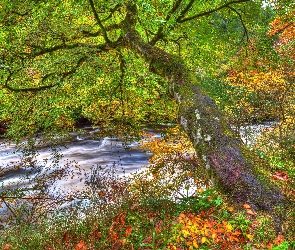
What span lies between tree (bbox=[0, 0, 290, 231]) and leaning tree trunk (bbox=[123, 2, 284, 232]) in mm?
13

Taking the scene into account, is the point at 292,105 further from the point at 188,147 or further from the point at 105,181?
the point at 105,181

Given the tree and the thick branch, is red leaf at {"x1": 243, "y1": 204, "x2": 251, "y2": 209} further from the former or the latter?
the thick branch

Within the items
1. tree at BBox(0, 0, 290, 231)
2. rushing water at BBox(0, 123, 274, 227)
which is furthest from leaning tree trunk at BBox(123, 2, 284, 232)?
rushing water at BBox(0, 123, 274, 227)

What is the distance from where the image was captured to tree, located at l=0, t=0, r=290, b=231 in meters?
4.06

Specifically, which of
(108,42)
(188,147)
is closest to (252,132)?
(188,147)

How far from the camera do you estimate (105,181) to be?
35.3 ft

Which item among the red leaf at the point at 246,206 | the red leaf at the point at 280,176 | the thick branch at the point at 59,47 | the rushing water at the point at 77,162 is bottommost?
the rushing water at the point at 77,162

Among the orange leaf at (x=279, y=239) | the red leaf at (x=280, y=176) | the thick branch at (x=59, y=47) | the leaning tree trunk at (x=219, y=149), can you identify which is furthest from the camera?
the thick branch at (x=59, y=47)

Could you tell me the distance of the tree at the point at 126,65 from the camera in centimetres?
406

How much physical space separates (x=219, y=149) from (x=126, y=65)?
5.28 m

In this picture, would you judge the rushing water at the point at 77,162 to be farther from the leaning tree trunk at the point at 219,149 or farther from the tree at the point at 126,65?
the leaning tree trunk at the point at 219,149

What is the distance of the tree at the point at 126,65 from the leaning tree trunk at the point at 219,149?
13 mm

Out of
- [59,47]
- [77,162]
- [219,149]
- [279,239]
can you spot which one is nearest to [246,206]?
[279,239]

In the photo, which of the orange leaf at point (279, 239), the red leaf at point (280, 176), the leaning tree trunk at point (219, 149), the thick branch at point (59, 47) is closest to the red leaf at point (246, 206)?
the leaning tree trunk at point (219, 149)
